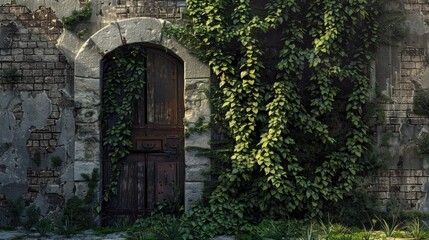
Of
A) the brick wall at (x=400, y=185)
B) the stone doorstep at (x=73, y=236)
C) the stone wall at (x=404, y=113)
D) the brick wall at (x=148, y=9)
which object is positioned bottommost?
the stone doorstep at (x=73, y=236)

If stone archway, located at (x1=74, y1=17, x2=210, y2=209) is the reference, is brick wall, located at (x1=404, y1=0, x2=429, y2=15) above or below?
above

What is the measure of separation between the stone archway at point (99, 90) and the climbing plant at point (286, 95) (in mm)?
225

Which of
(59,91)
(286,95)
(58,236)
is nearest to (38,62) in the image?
(59,91)

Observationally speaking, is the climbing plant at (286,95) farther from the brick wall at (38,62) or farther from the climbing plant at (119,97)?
the brick wall at (38,62)

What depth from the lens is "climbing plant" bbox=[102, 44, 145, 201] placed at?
21.0 feet

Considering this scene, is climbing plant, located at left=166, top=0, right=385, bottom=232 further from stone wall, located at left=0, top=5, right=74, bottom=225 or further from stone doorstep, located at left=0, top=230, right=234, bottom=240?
stone wall, located at left=0, top=5, right=74, bottom=225

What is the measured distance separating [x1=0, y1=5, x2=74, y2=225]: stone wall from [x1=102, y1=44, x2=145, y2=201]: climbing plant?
18.8 inches

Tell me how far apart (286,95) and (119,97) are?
2.25 meters

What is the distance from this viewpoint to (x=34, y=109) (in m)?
6.37

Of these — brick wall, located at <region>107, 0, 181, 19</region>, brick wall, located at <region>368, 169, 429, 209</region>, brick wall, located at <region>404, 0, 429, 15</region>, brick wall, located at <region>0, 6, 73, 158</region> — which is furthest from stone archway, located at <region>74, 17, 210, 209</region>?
brick wall, located at <region>404, 0, 429, 15</region>

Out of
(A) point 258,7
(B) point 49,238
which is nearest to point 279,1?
(A) point 258,7

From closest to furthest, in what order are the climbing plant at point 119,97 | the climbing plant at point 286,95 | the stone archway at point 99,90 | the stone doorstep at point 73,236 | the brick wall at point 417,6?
the stone doorstep at point 73,236
the climbing plant at point 286,95
the stone archway at point 99,90
the climbing plant at point 119,97
the brick wall at point 417,6

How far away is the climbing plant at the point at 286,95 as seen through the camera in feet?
20.1

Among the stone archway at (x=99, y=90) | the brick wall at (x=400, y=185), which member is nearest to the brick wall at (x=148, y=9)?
the stone archway at (x=99, y=90)
